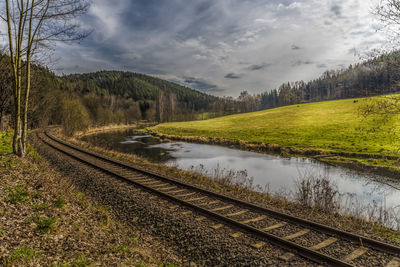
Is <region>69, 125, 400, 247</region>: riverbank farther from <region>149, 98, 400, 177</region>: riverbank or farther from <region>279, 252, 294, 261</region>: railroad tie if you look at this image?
<region>149, 98, 400, 177</region>: riverbank

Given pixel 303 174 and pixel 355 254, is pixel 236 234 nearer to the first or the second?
pixel 355 254

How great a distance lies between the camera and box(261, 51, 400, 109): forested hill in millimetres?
10125

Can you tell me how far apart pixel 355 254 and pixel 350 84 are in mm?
111955

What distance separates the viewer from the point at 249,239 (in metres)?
7.12

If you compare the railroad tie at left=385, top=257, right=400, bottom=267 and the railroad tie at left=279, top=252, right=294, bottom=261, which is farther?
the railroad tie at left=279, top=252, right=294, bottom=261

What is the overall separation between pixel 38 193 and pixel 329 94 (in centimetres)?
15877

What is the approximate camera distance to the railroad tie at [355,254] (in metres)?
6.14

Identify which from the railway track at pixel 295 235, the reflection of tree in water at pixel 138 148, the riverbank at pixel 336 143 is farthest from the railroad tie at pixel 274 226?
the reflection of tree in water at pixel 138 148

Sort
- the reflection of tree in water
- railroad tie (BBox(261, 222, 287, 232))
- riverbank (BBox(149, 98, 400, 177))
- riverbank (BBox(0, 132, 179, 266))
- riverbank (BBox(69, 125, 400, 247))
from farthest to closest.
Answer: the reflection of tree in water → riverbank (BBox(149, 98, 400, 177)) → riverbank (BBox(69, 125, 400, 247)) → railroad tie (BBox(261, 222, 287, 232)) → riverbank (BBox(0, 132, 179, 266))

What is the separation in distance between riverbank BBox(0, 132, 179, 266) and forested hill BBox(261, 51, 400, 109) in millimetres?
12063

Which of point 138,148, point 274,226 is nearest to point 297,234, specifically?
point 274,226

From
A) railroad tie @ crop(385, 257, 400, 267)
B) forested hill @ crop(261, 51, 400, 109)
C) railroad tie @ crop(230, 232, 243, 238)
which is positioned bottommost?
railroad tie @ crop(385, 257, 400, 267)

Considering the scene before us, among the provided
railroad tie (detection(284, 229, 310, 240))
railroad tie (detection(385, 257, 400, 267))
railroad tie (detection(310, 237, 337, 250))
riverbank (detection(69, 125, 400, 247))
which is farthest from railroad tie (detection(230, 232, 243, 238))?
railroad tie (detection(385, 257, 400, 267))

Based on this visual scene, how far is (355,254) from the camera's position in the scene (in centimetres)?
640
